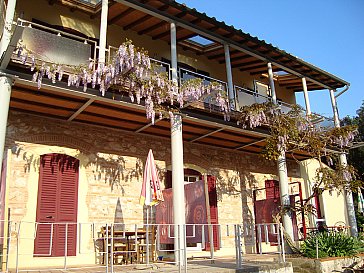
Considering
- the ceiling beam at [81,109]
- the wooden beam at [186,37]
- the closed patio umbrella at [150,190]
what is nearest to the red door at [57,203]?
the ceiling beam at [81,109]

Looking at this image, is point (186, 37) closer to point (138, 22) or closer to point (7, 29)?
Answer: point (138, 22)

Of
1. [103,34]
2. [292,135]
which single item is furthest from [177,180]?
[292,135]

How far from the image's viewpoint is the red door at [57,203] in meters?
6.88

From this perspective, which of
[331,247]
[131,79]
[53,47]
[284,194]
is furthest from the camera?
[284,194]

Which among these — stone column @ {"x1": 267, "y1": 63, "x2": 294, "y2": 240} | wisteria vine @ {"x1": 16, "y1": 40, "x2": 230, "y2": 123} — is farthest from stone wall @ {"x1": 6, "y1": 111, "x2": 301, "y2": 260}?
wisteria vine @ {"x1": 16, "y1": 40, "x2": 230, "y2": 123}

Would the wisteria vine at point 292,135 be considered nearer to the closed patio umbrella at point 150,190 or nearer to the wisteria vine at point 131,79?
the wisteria vine at point 131,79

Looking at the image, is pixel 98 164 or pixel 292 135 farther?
pixel 292 135

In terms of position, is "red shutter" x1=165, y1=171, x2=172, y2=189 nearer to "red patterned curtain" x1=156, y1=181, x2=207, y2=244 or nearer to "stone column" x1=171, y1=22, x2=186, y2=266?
"red patterned curtain" x1=156, y1=181, x2=207, y2=244

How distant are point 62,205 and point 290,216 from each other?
5.53 m

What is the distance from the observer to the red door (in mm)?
6883

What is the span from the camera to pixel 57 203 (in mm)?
7172

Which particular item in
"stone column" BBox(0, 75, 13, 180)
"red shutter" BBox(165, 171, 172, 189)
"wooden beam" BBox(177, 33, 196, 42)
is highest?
"wooden beam" BBox(177, 33, 196, 42)

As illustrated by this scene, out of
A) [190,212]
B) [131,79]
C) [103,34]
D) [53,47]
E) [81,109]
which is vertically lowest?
[190,212]

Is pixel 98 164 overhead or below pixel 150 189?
overhead
